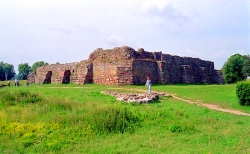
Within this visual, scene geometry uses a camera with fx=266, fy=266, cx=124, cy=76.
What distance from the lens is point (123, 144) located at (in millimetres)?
6645

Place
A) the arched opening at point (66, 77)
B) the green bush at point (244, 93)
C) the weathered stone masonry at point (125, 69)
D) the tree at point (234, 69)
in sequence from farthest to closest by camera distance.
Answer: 1. the tree at point (234, 69)
2. the arched opening at point (66, 77)
3. the weathered stone masonry at point (125, 69)
4. the green bush at point (244, 93)

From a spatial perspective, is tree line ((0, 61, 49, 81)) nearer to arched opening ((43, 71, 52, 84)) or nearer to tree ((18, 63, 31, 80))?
tree ((18, 63, 31, 80))

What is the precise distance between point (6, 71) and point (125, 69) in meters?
44.6

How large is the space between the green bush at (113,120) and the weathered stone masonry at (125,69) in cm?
1230

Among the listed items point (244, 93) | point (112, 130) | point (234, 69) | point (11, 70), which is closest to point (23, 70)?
point (11, 70)

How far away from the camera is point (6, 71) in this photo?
5759 centimetres

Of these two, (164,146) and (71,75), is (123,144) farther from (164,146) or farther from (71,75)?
(71,75)

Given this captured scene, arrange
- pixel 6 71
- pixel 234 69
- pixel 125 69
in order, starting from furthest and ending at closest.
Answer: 1. pixel 6 71
2. pixel 234 69
3. pixel 125 69

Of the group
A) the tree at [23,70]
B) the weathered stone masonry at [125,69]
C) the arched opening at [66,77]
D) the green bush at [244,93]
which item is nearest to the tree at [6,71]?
the tree at [23,70]

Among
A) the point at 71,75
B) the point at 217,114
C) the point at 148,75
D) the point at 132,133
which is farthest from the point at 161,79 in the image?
the point at 132,133

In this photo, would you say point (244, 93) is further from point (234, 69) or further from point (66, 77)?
point (234, 69)

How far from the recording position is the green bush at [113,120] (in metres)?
7.74

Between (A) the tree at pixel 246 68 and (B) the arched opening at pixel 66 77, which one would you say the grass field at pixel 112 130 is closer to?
(B) the arched opening at pixel 66 77

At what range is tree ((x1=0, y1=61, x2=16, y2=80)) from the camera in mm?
56438
